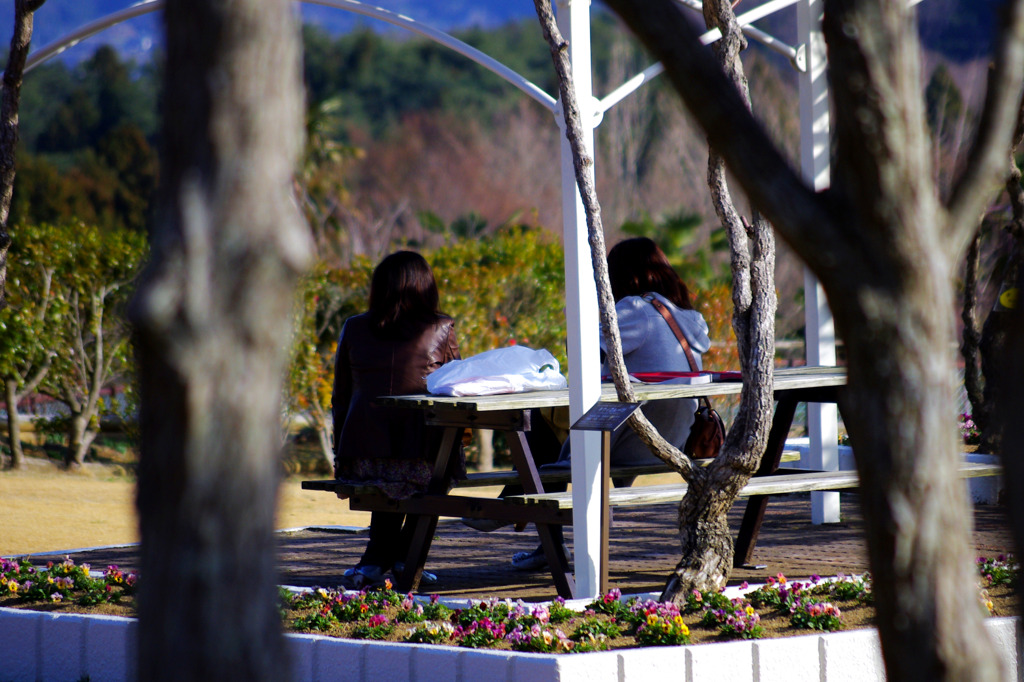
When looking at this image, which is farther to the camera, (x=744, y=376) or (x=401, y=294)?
(x=401, y=294)

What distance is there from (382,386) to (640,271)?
1.41 m

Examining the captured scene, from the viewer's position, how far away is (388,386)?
5.57 meters

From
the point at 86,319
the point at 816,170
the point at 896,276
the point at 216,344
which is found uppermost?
the point at 816,170

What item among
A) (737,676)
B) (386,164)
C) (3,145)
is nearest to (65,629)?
(3,145)

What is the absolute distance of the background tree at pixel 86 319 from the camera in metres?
12.1

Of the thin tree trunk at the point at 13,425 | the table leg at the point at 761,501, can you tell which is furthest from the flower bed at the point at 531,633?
the thin tree trunk at the point at 13,425

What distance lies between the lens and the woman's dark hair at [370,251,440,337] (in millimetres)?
5570

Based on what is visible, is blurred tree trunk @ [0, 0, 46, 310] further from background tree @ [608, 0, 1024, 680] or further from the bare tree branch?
background tree @ [608, 0, 1024, 680]

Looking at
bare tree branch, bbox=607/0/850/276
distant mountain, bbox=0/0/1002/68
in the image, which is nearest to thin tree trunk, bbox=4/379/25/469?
distant mountain, bbox=0/0/1002/68

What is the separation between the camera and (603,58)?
155 feet

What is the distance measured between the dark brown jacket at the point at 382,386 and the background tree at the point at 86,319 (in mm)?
7102

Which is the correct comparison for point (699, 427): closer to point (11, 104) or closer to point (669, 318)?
point (669, 318)

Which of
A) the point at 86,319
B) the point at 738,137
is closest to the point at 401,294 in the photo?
the point at 738,137

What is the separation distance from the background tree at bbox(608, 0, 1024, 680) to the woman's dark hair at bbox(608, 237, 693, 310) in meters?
3.82
